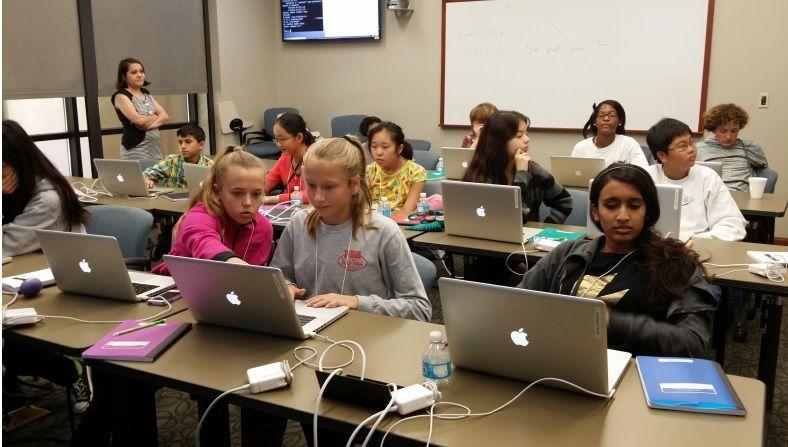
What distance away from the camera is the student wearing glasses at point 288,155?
4.01 meters

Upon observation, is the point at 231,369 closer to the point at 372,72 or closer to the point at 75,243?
the point at 75,243

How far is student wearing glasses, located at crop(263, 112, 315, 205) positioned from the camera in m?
4.01

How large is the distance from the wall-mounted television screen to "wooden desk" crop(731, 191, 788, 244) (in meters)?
4.28

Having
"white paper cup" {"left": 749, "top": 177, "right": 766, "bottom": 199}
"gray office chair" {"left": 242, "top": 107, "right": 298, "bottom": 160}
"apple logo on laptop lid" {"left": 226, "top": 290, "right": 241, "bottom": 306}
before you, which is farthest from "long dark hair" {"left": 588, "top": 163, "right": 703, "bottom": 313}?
"gray office chair" {"left": 242, "top": 107, "right": 298, "bottom": 160}

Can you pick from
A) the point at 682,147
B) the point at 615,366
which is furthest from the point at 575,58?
the point at 615,366

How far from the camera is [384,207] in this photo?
138 inches

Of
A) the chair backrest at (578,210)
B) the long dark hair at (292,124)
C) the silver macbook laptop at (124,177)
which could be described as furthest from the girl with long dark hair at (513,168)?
the silver macbook laptop at (124,177)

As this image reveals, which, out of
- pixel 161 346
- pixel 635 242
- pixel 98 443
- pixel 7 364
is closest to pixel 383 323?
pixel 161 346

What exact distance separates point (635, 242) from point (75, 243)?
5.30 ft

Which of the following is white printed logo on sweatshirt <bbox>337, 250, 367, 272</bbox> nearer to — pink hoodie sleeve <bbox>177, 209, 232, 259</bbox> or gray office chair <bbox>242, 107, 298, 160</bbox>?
pink hoodie sleeve <bbox>177, 209, 232, 259</bbox>

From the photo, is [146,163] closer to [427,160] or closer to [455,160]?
[427,160]

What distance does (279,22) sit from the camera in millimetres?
7602

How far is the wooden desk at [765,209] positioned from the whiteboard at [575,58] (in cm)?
197

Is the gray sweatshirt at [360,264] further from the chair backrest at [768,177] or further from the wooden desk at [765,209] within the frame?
the chair backrest at [768,177]
